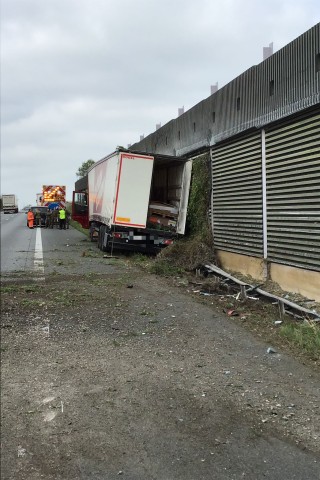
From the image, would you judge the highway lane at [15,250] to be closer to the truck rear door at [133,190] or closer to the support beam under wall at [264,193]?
the truck rear door at [133,190]

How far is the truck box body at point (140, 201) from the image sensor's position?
13078 millimetres

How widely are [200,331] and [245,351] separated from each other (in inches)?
35.7

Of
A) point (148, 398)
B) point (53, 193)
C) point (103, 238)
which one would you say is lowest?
point (148, 398)

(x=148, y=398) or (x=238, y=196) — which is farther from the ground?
(x=238, y=196)

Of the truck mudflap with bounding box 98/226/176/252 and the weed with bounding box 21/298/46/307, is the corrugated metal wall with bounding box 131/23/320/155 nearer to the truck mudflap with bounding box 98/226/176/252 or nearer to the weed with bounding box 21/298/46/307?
the truck mudflap with bounding box 98/226/176/252

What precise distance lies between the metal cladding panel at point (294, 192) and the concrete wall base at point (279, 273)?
0.53 ft

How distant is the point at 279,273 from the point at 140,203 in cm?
563

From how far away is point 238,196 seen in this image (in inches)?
425

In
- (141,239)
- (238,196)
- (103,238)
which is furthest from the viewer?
(103,238)

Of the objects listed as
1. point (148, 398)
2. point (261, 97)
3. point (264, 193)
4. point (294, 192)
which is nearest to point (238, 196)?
point (264, 193)

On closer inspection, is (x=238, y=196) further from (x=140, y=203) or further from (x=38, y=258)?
(x=38, y=258)

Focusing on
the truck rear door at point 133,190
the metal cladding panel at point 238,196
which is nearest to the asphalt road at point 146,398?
the metal cladding panel at point 238,196

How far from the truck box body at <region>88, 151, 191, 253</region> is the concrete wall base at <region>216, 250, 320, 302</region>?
2.77m

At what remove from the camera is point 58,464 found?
9.50ft
